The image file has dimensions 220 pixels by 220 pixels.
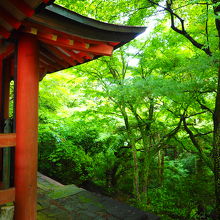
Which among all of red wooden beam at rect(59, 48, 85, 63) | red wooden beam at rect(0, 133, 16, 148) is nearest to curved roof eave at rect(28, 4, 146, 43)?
red wooden beam at rect(59, 48, 85, 63)

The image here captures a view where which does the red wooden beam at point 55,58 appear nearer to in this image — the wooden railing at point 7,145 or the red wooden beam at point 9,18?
the red wooden beam at point 9,18

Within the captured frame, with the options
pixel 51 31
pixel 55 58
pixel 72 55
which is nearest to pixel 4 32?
pixel 51 31

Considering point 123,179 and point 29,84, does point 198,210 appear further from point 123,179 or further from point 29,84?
point 29,84

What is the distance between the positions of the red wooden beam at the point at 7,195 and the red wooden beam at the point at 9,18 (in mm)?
1886

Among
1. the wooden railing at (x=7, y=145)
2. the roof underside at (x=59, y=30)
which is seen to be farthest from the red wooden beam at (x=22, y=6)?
the wooden railing at (x=7, y=145)

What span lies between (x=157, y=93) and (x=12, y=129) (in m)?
3.58

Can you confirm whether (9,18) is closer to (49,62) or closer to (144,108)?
(49,62)

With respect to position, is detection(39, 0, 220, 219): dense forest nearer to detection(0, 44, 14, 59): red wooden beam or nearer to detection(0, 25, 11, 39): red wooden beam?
detection(0, 44, 14, 59): red wooden beam

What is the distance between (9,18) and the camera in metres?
2.02

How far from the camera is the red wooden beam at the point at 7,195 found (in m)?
2.32

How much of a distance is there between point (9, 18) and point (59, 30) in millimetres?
523

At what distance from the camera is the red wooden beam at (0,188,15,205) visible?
2316mm

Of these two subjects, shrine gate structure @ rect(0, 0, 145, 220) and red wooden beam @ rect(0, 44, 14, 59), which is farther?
red wooden beam @ rect(0, 44, 14, 59)

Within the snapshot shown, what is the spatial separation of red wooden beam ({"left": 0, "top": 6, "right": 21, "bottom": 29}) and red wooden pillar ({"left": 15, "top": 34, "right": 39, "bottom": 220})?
427 mm
